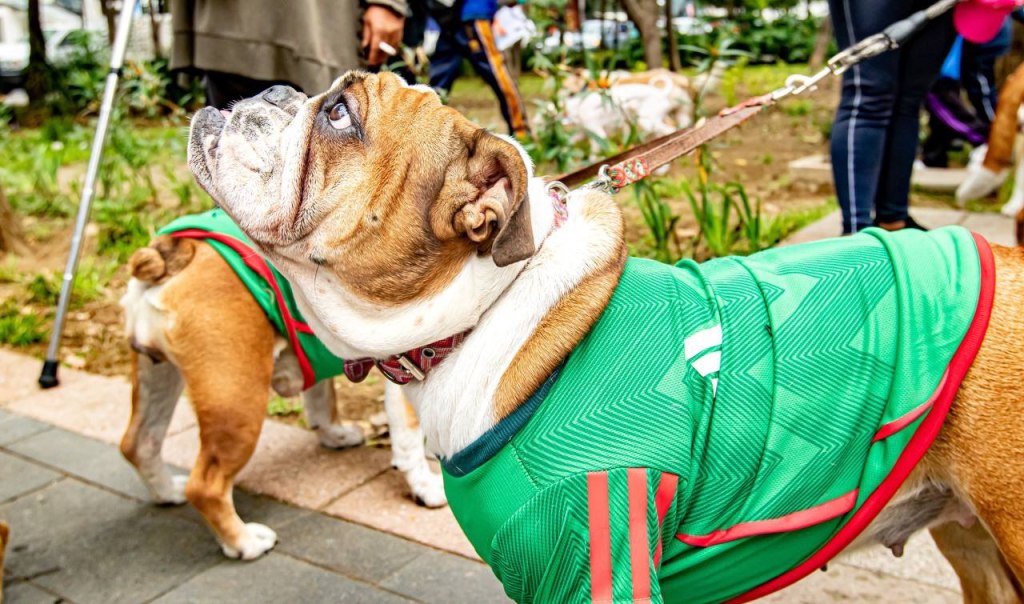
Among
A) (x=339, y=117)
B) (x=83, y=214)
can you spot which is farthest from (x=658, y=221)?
(x=339, y=117)

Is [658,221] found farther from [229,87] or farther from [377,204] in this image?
[377,204]

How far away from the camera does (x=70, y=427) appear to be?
4.39 m

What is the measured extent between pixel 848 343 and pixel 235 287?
6.74ft

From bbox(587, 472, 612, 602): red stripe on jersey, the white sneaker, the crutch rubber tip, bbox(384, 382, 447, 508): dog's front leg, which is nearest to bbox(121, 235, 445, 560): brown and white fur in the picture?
bbox(384, 382, 447, 508): dog's front leg

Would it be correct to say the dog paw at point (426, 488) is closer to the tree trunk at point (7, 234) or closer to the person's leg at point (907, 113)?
the person's leg at point (907, 113)

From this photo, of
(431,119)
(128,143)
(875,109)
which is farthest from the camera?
(128,143)

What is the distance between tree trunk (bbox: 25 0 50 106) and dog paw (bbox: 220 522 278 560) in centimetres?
1481

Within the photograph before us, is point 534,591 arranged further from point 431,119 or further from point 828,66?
point 828,66

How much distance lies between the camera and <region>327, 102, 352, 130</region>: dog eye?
6.89 ft

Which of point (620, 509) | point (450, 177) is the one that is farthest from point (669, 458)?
point (450, 177)

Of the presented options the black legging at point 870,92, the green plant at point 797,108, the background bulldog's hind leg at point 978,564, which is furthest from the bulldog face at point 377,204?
the green plant at point 797,108

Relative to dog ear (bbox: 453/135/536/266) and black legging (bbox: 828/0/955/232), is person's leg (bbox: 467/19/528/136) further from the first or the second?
dog ear (bbox: 453/135/536/266)

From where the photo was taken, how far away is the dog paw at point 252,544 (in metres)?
3.25

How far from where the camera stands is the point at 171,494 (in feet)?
12.0
